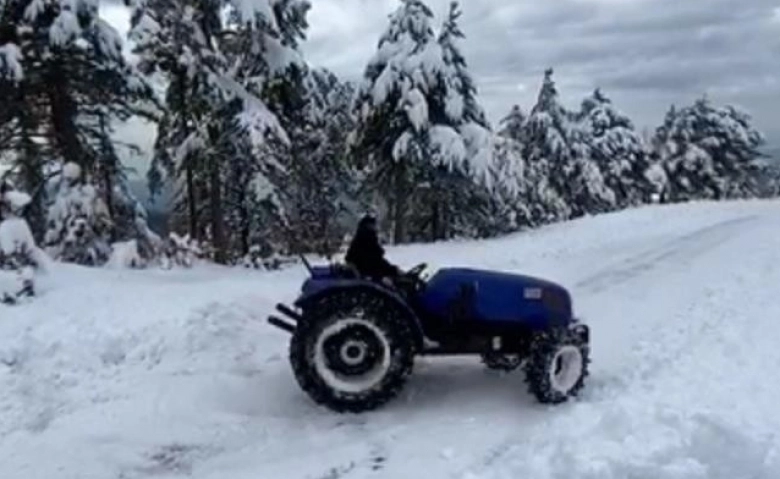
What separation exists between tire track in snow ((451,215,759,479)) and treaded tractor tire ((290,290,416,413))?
1.18m

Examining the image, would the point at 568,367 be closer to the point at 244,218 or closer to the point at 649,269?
the point at 649,269

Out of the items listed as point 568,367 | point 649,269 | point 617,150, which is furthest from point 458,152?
point 617,150

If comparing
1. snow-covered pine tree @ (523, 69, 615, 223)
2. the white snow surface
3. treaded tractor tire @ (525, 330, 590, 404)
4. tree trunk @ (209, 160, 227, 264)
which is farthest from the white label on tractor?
snow-covered pine tree @ (523, 69, 615, 223)

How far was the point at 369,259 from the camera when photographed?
26.1 ft

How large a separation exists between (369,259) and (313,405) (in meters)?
1.30

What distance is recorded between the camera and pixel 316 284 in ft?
25.5

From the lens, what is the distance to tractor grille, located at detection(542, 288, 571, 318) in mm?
7938

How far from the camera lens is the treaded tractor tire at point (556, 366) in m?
7.51

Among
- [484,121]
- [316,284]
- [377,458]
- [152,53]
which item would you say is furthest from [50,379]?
[484,121]

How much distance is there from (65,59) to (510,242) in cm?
889

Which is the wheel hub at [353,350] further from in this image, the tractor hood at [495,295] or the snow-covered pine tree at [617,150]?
the snow-covered pine tree at [617,150]

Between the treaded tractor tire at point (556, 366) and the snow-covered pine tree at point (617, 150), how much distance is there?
1527 inches

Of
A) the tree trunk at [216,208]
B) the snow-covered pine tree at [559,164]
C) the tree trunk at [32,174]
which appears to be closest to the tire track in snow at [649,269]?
the tree trunk at [216,208]

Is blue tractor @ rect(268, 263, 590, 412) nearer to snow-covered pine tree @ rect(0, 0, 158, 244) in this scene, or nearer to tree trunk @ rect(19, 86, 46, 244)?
snow-covered pine tree @ rect(0, 0, 158, 244)
